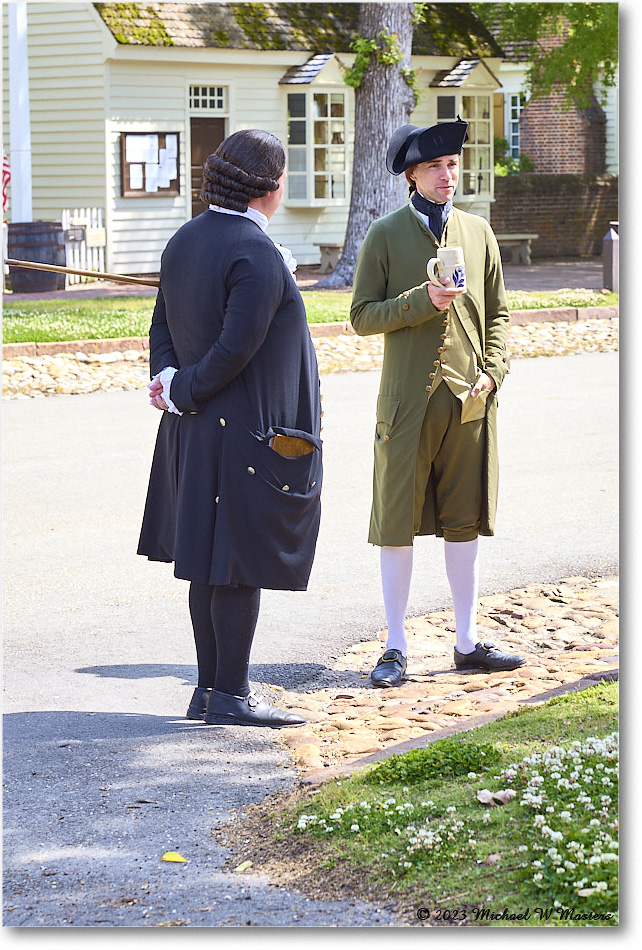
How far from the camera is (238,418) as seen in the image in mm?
4414

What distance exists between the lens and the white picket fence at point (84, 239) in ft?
71.1

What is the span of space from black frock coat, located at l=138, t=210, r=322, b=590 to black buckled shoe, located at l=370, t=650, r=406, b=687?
2.85 feet

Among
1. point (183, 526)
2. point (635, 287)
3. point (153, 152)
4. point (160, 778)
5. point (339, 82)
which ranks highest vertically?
point (339, 82)

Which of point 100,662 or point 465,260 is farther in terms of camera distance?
point 100,662

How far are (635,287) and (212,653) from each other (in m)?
2.18

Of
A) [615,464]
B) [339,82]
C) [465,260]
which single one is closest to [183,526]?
[465,260]

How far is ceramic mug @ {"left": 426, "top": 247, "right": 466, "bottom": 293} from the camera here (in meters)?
4.82

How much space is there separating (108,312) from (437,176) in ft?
39.5

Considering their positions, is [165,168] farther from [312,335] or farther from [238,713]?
[238,713]

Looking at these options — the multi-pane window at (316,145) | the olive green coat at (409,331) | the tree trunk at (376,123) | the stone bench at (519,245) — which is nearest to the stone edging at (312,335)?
the tree trunk at (376,123)

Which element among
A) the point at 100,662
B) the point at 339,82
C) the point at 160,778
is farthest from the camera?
the point at 339,82

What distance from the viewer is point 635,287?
10.8 feet

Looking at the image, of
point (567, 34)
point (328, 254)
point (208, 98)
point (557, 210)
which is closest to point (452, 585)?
point (328, 254)

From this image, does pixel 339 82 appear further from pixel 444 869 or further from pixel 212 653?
pixel 444 869
